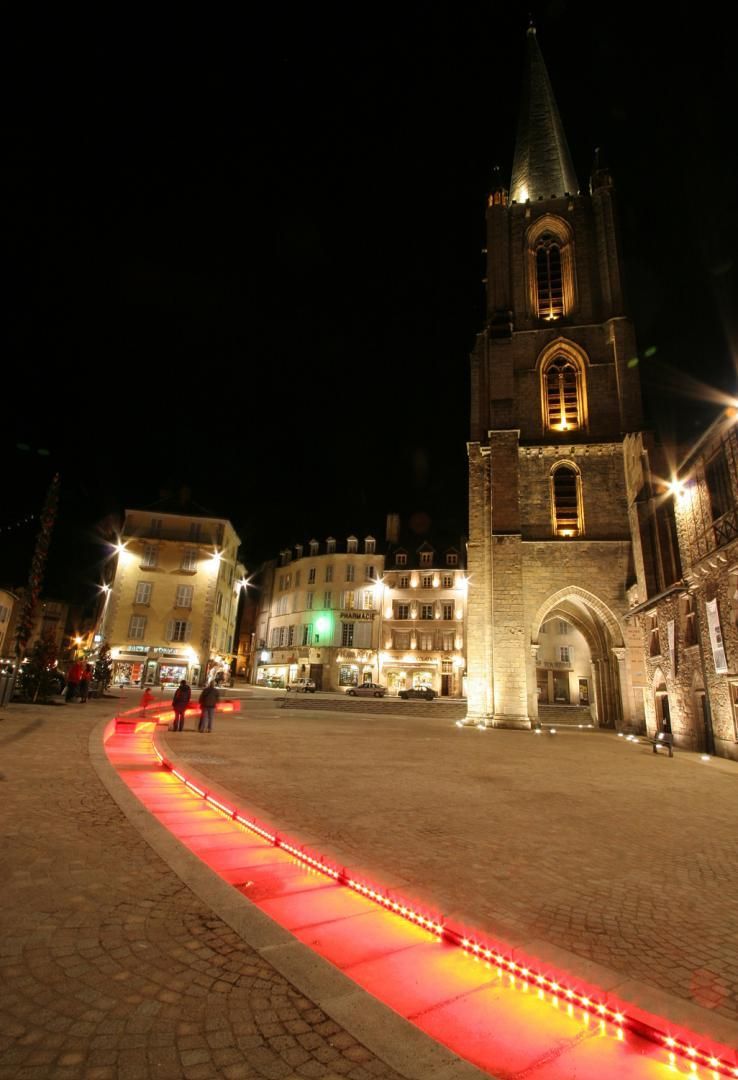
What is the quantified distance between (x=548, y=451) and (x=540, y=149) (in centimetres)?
2285

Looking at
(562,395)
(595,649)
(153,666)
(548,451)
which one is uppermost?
(562,395)

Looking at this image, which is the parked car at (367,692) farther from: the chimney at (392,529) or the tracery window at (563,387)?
the tracery window at (563,387)

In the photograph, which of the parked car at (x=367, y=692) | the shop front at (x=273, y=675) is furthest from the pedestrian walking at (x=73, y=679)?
the shop front at (x=273, y=675)

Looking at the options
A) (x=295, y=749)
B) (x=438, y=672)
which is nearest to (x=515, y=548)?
(x=295, y=749)

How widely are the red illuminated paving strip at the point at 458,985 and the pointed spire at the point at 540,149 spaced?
37208mm

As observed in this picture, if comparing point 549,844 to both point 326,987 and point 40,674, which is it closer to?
point 326,987

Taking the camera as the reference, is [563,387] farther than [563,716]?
No

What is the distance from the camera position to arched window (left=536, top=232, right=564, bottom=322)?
27438 millimetres

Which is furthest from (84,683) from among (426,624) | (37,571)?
(426,624)

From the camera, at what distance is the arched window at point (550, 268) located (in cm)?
2730

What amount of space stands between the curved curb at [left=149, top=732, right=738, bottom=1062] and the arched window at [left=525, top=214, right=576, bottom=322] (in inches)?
1135

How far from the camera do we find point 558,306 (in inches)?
1083

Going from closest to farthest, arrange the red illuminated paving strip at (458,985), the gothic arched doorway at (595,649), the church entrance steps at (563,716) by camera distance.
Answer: the red illuminated paving strip at (458,985) < the gothic arched doorway at (595,649) < the church entrance steps at (563,716)

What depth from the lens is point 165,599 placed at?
132ft
